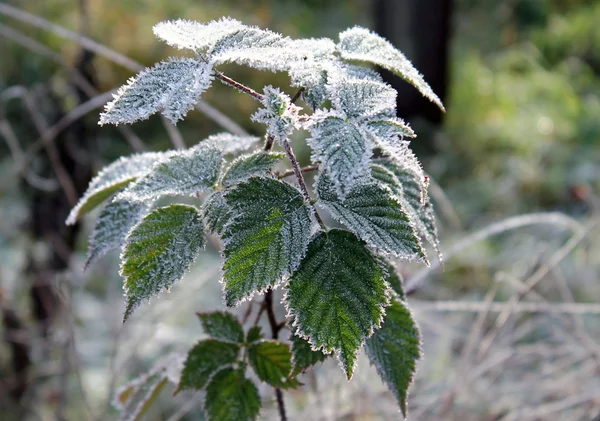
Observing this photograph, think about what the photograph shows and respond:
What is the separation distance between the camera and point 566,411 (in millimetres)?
1639

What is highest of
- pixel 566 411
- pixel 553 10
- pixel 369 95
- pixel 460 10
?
pixel 460 10

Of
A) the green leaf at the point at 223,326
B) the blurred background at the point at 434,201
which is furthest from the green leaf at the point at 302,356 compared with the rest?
the blurred background at the point at 434,201

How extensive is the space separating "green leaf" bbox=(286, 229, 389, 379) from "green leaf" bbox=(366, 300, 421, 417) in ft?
0.35

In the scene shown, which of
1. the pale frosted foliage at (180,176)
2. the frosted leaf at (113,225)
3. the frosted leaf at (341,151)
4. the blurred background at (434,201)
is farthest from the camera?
the blurred background at (434,201)

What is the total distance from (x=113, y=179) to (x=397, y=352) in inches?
15.4

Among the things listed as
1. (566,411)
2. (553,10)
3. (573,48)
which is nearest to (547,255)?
(566,411)

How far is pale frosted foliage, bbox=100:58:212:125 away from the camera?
50 centimetres

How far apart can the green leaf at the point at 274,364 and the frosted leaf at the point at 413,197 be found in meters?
0.20

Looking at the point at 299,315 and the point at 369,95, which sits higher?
the point at 369,95

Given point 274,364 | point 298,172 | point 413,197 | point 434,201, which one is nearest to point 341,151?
point 298,172

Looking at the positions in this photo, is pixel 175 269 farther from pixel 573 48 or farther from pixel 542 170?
pixel 573 48

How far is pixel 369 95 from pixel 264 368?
0.33m

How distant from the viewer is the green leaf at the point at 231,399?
0.67 meters

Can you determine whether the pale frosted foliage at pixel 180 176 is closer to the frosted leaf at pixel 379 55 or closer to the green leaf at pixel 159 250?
the green leaf at pixel 159 250
